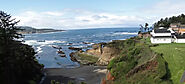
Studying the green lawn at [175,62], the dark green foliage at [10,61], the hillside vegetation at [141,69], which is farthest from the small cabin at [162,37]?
the dark green foliage at [10,61]

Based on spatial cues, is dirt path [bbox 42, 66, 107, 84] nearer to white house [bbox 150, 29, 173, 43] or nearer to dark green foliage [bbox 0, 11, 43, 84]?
dark green foliage [bbox 0, 11, 43, 84]

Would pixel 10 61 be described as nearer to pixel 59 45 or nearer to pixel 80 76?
pixel 80 76

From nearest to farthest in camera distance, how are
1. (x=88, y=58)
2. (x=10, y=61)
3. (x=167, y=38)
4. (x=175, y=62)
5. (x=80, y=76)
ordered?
1. (x=10, y=61)
2. (x=175, y=62)
3. (x=80, y=76)
4. (x=167, y=38)
5. (x=88, y=58)

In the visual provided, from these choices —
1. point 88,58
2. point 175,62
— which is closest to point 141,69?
point 175,62

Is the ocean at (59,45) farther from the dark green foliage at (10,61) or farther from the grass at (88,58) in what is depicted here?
the dark green foliage at (10,61)

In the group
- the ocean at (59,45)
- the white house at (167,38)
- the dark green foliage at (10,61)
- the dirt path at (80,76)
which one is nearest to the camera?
the dark green foliage at (10,61)

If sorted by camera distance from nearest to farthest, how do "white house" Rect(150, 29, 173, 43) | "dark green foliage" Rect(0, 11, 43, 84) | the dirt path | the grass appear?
"dark green foliage" Rect(0, 11, 43, 84) < the dirt path < "white house" Rect(150, 29, 173, 43) < the grass

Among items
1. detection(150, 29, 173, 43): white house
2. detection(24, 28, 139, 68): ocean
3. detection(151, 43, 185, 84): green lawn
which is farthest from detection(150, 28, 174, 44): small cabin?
detection(24, 28, 139, 68): ocean

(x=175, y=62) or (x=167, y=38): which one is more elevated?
(x=167, y=38)

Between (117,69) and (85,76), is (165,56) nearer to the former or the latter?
(117,69)

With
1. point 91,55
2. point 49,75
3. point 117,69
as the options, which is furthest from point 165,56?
point 91,55

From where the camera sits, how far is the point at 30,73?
92.5ft

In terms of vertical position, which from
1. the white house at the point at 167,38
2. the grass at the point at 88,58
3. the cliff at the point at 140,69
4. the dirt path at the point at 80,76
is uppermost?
the white house at the point at 167,38

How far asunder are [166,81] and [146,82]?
2.57m
